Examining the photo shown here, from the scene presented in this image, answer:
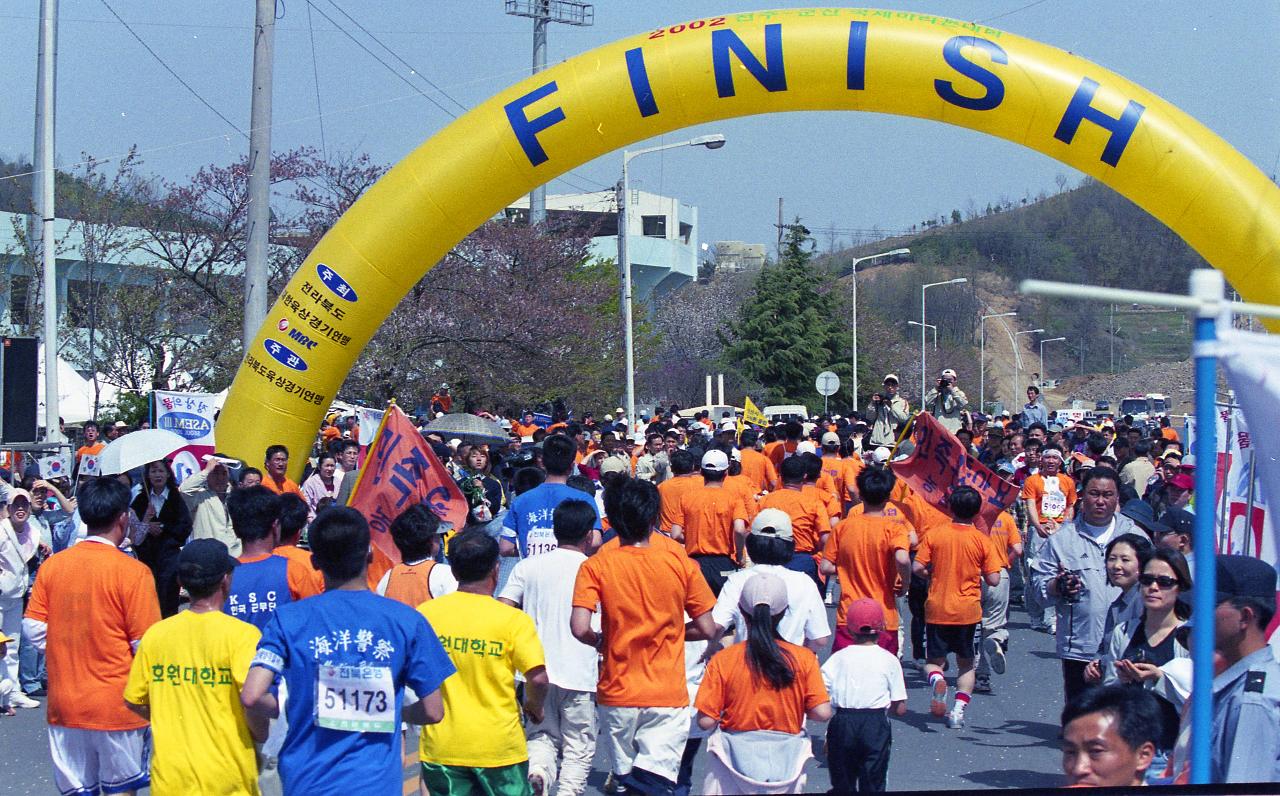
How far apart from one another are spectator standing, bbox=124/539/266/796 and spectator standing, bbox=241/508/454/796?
0.87 feet

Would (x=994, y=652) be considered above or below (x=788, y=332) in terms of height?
below

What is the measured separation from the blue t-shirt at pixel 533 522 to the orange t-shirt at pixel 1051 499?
5.85m

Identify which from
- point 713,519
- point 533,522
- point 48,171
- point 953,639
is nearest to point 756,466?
point 713,519

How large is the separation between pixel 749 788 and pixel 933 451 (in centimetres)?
520

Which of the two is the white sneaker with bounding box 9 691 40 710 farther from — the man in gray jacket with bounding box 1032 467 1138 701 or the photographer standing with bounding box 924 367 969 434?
the photographer standing with bounding box 924 367 969 434

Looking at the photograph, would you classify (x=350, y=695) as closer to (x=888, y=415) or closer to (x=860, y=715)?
(x=860, y=715)

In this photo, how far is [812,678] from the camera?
5.26 m

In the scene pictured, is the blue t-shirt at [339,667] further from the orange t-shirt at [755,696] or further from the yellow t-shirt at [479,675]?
the orange t-shirt at [755,696]

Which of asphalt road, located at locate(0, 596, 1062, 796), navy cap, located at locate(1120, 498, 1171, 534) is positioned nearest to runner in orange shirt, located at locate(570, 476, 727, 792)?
asphalt road, located at locate(0, 596, 1062, 796)

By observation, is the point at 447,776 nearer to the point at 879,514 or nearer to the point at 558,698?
the point at 558,698

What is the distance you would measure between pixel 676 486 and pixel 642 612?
4.48 metres

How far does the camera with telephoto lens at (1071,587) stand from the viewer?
7.46 m

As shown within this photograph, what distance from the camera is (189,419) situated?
467 inches

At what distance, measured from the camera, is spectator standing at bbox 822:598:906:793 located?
5.90 m
